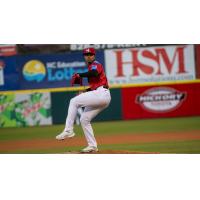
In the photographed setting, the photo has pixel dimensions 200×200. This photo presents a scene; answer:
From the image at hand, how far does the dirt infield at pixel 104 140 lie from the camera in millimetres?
7613

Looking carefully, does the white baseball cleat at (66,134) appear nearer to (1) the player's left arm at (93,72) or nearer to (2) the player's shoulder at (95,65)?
(1) the player's left arm at (93,72)

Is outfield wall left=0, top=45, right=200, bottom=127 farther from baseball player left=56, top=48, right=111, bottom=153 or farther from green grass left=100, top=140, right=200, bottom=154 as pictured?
green grass left=100, top=140, right=200, bottom=154

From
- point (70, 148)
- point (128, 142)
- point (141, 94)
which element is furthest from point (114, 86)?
point (70, 148)

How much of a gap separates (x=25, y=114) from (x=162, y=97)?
194 centimetres

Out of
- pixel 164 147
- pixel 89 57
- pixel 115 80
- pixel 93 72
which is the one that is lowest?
pixel 164 147

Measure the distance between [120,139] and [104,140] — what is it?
28.0 inches

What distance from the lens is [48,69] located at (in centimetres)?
842

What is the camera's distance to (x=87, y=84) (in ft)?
24.6

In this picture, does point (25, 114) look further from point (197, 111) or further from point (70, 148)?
point (197, 111)

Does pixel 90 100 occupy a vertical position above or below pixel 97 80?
below

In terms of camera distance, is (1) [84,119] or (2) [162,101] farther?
(2) [162,101]

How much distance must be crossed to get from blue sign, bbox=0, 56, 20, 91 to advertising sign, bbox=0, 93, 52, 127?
0.44ft

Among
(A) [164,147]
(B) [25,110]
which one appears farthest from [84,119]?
(B) [25,110]

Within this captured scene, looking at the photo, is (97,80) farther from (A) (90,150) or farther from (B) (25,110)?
(B) (25,110)
